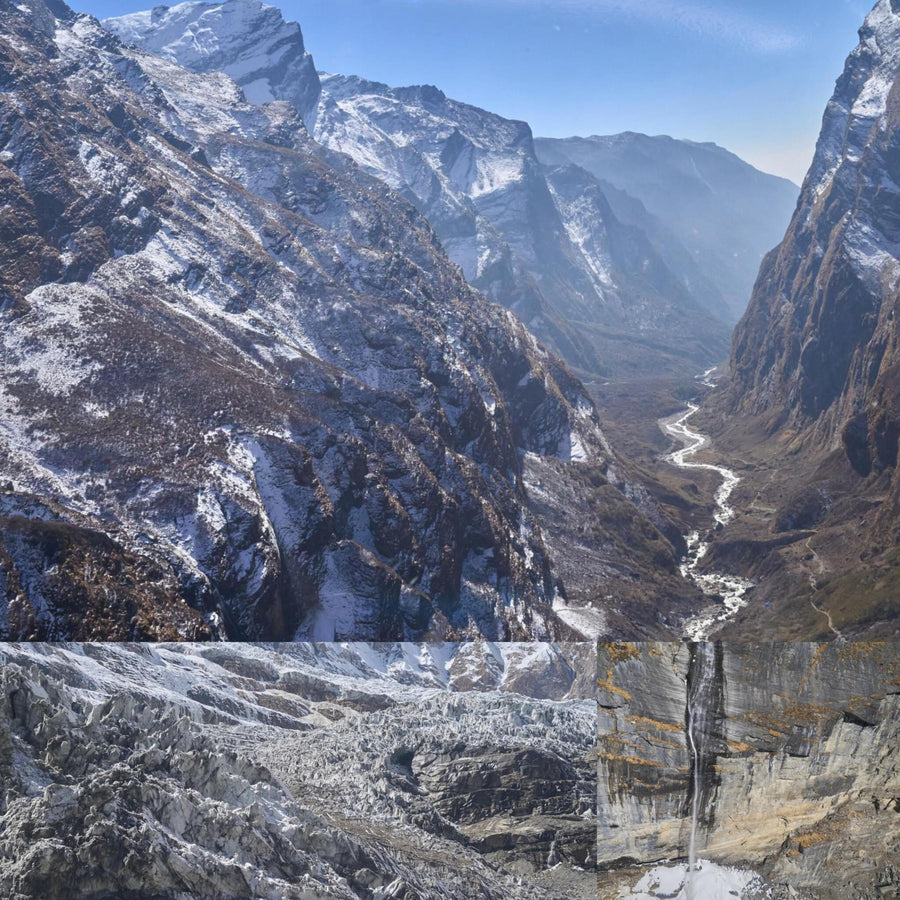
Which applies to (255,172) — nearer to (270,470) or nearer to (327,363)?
(327,363)

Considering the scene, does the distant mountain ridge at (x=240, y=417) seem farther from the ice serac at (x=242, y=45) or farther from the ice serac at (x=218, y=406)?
the ice serac at (x=242, y=45)

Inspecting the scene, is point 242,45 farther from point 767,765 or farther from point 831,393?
point 767,765

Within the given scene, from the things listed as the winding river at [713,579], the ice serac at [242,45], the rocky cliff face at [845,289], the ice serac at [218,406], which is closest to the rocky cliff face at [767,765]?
the ice serac at [218,406]

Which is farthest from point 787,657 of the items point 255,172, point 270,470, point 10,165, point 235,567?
point 255,172

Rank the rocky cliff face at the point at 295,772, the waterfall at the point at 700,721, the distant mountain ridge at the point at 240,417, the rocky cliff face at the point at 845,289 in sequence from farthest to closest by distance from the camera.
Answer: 1. the rocky cliff face at the point at 845,289
2. the distant mountain ridge at the point at 240,417
3. the waterfall at the point at 700,721
4. the rocky cliff face at the point at 295,772

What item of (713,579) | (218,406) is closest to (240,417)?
(218,406)

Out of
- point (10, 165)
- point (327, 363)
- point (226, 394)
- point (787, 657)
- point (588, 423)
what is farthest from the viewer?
point (588, 423)

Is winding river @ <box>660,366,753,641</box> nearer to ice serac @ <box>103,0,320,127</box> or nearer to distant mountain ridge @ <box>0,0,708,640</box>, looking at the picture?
distant mountain ridge @ <box>0,0,708,640</box>
